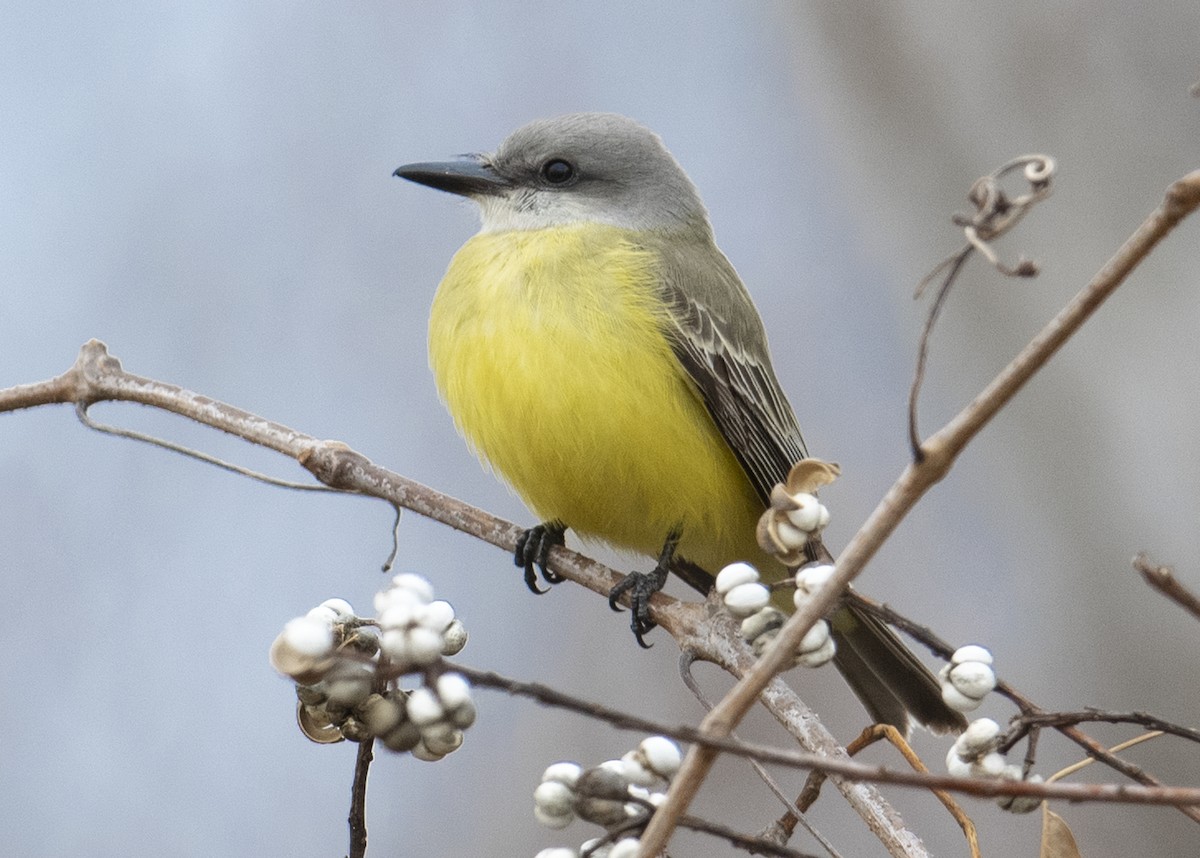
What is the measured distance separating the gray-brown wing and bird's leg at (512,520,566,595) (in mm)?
573

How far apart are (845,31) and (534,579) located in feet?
13.6

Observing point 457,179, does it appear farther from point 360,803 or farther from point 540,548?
point 360,803

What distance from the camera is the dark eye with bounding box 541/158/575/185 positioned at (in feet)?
15.2

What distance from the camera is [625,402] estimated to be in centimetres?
379

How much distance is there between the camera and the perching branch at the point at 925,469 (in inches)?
54.7

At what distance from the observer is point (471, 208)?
15.4 feet

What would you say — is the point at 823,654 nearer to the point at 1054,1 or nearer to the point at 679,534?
the point at 679,534

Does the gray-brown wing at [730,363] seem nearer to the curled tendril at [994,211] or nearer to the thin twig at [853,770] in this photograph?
the curled tendril at [994,211]

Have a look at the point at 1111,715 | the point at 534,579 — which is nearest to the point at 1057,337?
the point at 1111,715

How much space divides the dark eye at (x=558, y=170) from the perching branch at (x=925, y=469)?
10.7 feet

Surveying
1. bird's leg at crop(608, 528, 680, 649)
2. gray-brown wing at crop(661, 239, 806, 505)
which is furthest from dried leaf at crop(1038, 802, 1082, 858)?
gray-brown wing at crop(661, 239, 806, 505)

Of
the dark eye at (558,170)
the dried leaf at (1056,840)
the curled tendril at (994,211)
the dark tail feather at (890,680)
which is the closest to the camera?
the curled tendril at (994,211)

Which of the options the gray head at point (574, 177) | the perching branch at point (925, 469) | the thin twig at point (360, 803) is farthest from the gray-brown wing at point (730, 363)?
the perching branch at point (925, 469)

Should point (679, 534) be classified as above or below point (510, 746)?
above
